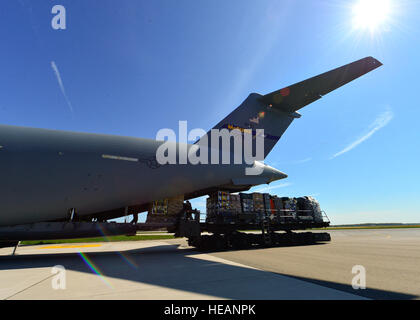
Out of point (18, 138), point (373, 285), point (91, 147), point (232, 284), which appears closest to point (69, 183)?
point (91, 147)

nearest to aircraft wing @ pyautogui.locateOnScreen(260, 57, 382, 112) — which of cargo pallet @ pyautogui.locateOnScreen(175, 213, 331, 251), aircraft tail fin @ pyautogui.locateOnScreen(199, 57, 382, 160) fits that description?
aircraft tail fin @ pyautogui.locateOnScreen(199, 57, 382, 160)

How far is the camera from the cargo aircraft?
685 cm

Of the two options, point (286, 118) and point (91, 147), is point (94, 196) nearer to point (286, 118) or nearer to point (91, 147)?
point (91, 147)

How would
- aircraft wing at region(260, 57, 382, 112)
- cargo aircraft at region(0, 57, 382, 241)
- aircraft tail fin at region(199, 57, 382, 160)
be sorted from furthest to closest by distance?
aircraft tail fin at region(199, 57, 382, 160) < aircraft wing at region(260, 57, 382, 112) < cargo aircraft at region(0, 57, 382, 241)

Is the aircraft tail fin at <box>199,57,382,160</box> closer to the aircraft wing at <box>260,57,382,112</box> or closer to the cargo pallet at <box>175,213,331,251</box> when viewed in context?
the aircraft wing at <box>260,57,382,112</box>

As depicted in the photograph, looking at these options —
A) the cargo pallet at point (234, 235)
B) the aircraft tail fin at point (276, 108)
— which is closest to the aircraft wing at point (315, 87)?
the aircraft tail fin at point (276, 108)

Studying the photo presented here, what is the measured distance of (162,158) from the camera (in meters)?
8.96

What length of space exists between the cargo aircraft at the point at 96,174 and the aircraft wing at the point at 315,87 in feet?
0.12

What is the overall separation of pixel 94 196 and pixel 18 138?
3.25 meters

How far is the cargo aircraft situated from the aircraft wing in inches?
1.5

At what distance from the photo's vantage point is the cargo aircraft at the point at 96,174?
270 inches

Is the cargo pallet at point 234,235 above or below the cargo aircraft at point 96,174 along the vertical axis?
below

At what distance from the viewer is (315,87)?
986 centimetres

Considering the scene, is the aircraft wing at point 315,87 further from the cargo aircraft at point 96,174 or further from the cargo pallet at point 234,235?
the cargo pallet at point 234,235
